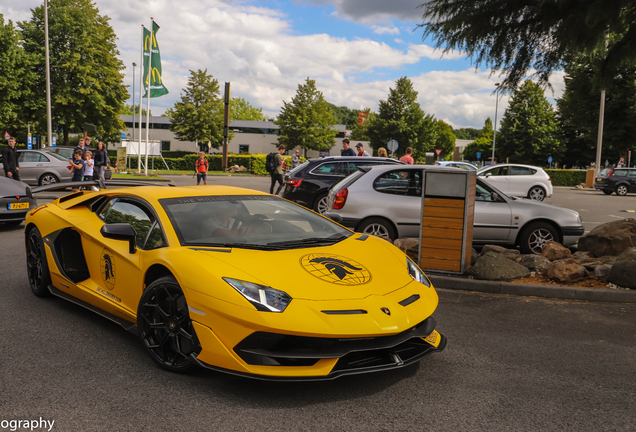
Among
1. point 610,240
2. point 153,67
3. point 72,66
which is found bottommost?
point 610,240

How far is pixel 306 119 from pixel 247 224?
61462 millimetres

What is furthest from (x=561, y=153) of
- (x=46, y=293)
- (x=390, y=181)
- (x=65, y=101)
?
(x=46, y=293)

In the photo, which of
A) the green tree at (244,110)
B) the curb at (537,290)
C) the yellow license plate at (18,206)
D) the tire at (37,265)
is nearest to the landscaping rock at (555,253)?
the curb at (537,290)

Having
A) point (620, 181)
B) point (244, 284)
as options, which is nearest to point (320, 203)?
point (244, 284)

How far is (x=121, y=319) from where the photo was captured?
4152mm

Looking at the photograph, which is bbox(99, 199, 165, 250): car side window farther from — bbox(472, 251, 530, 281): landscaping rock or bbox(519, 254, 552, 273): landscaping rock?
bbox(519, 254, 552, 273): landscaping rock

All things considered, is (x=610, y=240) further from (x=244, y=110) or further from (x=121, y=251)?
(x=244, y=110)

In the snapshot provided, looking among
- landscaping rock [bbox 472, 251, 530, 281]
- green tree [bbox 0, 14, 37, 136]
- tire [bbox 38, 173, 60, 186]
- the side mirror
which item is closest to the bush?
tire [bbox 38, 173, 60, 186]

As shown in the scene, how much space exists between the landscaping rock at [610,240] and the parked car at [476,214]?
432 mm

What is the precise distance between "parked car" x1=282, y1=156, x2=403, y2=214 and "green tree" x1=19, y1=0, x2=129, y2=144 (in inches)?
1327

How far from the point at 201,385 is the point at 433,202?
418cm

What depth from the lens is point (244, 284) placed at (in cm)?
322

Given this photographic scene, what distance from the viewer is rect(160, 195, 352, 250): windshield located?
3.92 metres

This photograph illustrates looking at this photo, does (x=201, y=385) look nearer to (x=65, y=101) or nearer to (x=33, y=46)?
(x=65, y=101)
